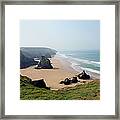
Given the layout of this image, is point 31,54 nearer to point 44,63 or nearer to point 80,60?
point 44,63

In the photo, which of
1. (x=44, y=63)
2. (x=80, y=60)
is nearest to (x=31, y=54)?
(x=44, y=63)

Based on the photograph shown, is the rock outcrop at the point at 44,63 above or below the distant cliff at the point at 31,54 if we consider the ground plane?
below

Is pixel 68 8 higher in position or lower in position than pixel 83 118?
higher
